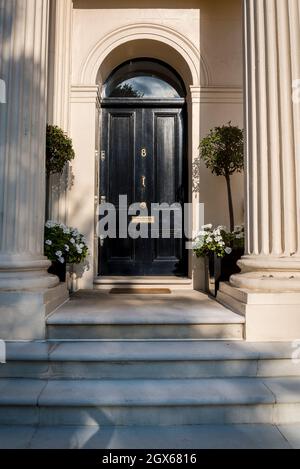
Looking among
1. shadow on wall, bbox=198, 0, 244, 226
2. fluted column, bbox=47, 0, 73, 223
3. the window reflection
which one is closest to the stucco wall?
shadow on wall, bbox=198, 0, 244, 226

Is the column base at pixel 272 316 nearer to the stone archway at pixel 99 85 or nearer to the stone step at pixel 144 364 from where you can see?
the stone step at pixel 144 364

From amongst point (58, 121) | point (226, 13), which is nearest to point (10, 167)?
point (58, 121)

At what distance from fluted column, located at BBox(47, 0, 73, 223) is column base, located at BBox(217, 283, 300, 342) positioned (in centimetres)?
281

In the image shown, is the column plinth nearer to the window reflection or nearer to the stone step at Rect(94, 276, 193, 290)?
the stone step at Rect(94, 276, 193, 290)

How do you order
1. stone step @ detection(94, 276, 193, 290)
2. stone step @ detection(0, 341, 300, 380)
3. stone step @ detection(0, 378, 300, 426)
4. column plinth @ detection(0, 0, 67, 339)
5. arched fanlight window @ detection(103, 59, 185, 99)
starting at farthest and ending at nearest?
arched fanlight window @ detection(103, 59, 185, 99)
stone step @ detection(94, 276, 193, 290)
column plinth @ detection(0, 0, 67, 339)
stone step @ detection(0, 341, 300, 380)
stone step @ detection(0, 378, 300, 426)

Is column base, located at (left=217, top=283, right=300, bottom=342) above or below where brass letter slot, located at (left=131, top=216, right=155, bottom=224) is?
below

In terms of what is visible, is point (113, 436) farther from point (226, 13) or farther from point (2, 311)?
point (226, 13)

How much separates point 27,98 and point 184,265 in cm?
316

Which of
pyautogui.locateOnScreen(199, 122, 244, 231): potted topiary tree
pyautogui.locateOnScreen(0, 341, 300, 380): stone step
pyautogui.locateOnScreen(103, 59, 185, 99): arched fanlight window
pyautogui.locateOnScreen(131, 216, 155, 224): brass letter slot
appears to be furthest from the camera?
pyautogui.locateOnScreen(103, 59, 185, 99): arched fanlight window

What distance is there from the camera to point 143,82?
5539mm

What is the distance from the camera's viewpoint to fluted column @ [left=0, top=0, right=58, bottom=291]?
2910 mm

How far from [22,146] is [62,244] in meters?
1.23

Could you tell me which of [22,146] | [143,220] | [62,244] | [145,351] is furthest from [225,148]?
[145,351]

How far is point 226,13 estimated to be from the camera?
5051mm
